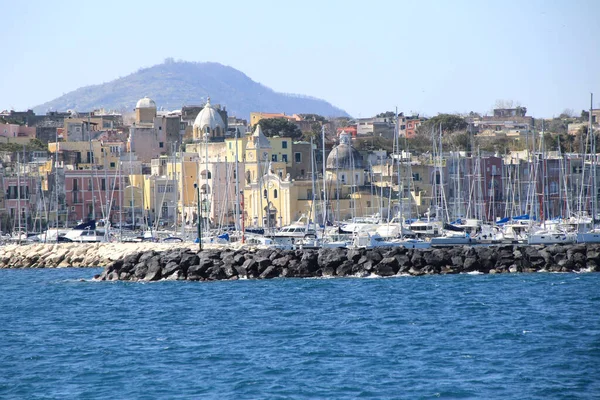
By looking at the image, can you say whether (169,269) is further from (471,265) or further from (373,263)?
(471,265)

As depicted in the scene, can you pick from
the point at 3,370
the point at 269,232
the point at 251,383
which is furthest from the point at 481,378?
the point at 269,232

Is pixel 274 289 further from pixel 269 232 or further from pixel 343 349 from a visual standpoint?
pixel 269 232

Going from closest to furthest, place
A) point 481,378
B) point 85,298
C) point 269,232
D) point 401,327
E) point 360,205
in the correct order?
1. point 481,378
2. point 401,327
3. point 85,298
4. point 269,232
5. point 360,205

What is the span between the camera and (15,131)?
95.2m

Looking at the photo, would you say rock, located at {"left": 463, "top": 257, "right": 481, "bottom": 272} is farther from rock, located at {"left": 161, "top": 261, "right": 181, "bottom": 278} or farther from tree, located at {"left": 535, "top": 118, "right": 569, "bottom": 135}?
tree, located at {"left": 535, "top": 118, "right": 569, "bottom": 135}

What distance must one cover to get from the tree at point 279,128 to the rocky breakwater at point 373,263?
54.9 m

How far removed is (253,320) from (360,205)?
37.7m

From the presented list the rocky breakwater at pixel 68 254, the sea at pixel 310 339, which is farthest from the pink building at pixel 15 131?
the sea at pixel 310 339

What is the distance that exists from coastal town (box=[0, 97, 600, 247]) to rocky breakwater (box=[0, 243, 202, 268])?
9.10 feet

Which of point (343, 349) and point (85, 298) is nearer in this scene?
point (343, 349)

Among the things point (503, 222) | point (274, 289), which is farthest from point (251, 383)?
point (503, 222)

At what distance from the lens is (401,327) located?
1170 inches

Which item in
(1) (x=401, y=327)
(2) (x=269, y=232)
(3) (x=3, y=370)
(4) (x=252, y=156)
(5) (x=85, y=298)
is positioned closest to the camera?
(3) (x=3, y=370)

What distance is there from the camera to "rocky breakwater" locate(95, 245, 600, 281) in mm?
42219
